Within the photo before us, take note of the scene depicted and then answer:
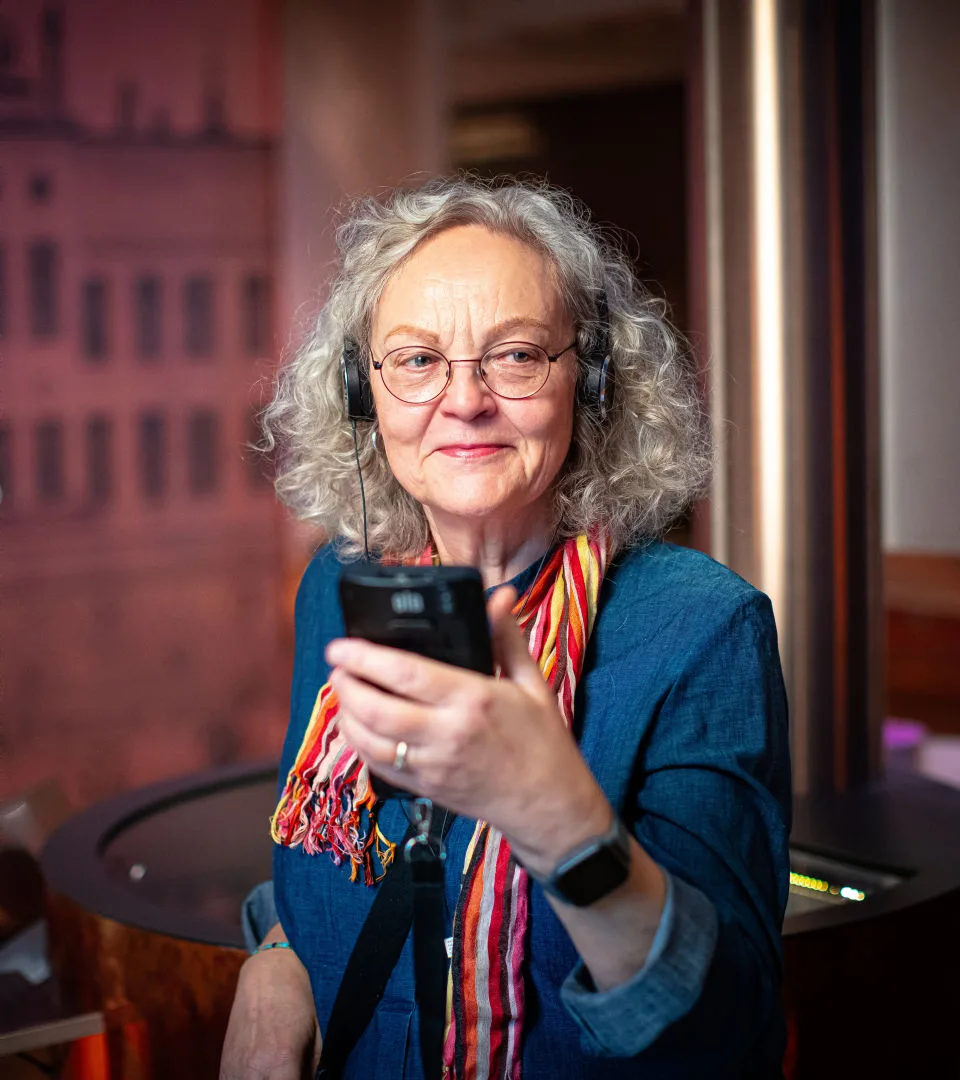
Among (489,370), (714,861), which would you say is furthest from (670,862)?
(489,370)

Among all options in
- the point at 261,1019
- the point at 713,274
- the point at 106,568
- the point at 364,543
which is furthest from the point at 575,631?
the point at 106,568

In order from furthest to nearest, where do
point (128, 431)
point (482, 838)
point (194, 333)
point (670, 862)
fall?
point (194, 333) < point (128, 431) < point (482, 838) < point (670, 862)

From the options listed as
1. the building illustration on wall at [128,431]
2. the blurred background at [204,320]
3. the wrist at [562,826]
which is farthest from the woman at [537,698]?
the building illustration on wall at [128,431]

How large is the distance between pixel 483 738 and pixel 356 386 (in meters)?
0.60

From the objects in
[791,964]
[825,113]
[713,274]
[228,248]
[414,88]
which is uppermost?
[414,88]

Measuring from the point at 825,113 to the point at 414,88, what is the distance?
3.06 metres

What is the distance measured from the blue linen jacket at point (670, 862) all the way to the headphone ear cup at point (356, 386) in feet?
0.81

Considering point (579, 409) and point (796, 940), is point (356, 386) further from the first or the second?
point (796, 940)

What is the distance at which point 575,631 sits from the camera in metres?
1.02

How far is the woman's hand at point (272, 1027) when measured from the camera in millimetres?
1054

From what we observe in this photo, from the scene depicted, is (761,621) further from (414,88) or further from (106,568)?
(414,88)

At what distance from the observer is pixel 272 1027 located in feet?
3.52

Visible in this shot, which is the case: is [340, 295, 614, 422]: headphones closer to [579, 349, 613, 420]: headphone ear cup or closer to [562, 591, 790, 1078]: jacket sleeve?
[579, 349, 613, 420]: headphone ear cup

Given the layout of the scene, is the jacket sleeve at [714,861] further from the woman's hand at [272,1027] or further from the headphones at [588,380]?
the woman's hand at [272,1027]
